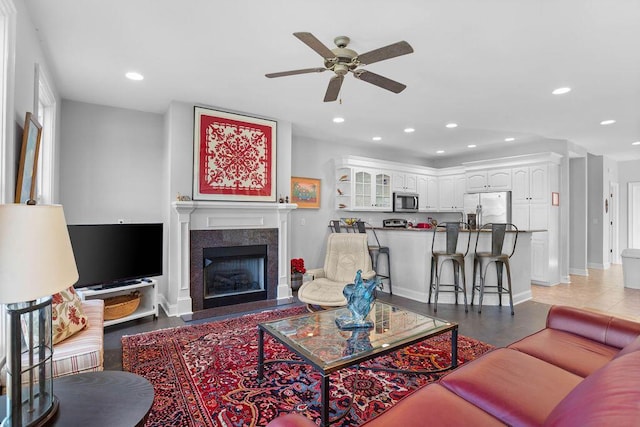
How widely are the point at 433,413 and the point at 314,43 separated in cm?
203

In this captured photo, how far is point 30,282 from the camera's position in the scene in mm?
1080

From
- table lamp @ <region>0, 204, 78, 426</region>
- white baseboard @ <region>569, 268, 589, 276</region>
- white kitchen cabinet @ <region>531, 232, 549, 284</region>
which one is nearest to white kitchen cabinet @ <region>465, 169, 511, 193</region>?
white kitchen cabinet @ <region>531, 232, 549, 284</region>

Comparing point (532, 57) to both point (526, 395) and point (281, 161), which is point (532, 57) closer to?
point (526, 395)

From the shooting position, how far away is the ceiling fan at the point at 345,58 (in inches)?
78.4

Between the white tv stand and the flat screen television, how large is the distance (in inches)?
3.5

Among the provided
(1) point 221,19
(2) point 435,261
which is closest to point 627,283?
(2) point 435,261

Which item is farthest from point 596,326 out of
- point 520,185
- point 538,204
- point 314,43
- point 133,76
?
point 520,185

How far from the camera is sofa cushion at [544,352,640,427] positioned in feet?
2.32

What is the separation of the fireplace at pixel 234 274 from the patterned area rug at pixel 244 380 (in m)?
1.06

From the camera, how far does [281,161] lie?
4715mm

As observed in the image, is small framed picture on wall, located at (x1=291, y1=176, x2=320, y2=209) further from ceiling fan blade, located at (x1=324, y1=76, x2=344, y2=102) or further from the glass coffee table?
the glass coffee table

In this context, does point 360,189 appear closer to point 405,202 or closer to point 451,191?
point 405,202

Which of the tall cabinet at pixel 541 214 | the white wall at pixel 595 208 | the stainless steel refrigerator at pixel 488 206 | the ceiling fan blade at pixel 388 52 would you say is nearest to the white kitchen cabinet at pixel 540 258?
the tall cabinet at pixel 541 214

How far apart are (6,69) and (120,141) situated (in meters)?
2.47
